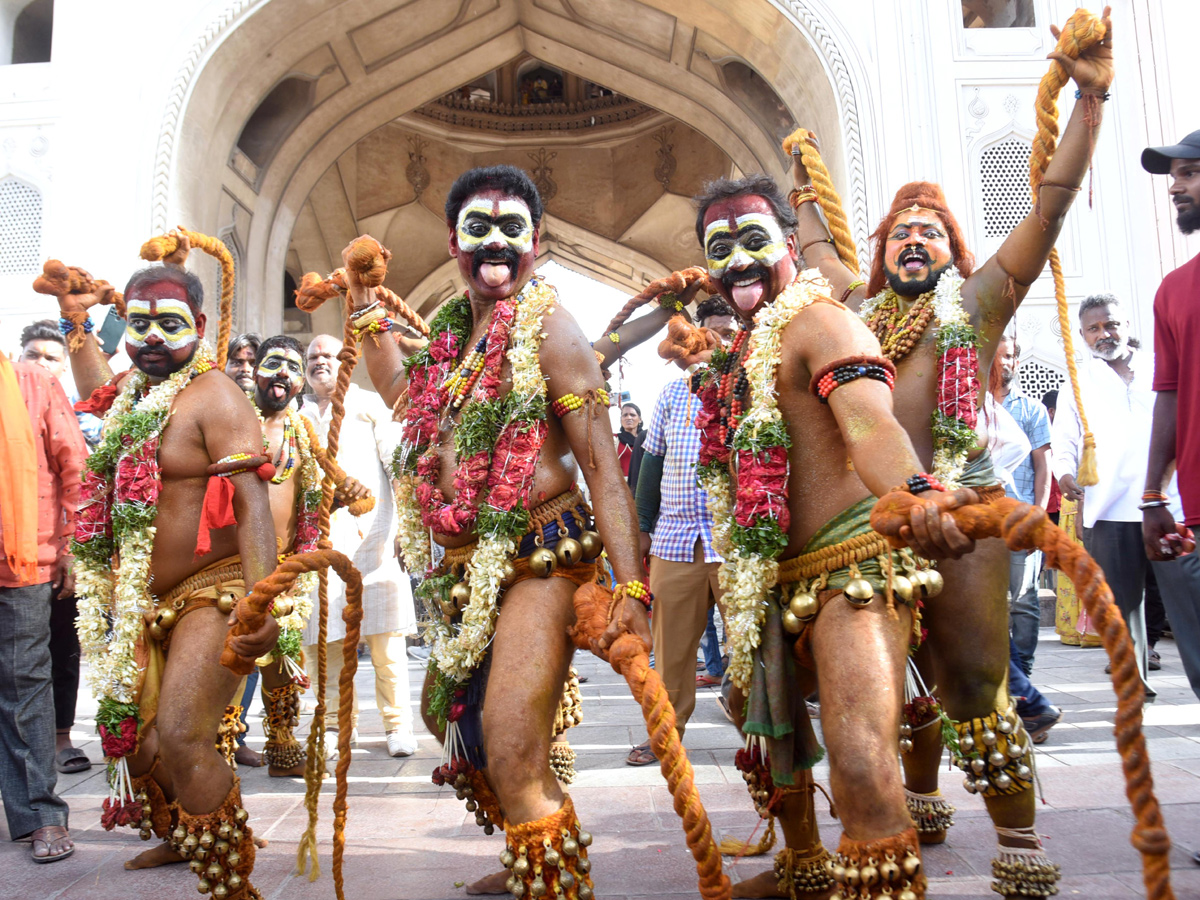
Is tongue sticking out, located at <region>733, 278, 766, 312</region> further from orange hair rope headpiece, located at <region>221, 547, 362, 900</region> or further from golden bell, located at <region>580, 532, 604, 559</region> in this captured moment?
orange hair rope headpiece, located at <region>221, 547, 362, 900</region>

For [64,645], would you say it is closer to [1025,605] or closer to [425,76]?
[1025,605]

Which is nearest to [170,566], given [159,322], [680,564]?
[159,322]

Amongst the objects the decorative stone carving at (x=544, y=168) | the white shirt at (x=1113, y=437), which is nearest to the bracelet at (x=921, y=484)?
the white shirt at (x=1113, y=437)

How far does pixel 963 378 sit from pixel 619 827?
2.16 metres

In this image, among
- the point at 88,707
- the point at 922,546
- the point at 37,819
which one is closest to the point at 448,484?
the point at 922,546

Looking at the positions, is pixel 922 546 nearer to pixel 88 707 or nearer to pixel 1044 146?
pixel 1044 146

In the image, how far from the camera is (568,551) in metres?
2.66

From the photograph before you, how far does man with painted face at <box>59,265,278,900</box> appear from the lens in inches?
116

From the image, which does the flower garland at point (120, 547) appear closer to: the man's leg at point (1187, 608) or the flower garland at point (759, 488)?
the flower garland at point (759, 488)

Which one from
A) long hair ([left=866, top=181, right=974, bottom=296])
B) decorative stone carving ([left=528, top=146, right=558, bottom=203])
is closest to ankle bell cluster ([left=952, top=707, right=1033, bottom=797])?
long hair ([left=866, top=181, right=974, bottom=296])

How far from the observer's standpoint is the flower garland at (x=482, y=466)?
8.70 feet

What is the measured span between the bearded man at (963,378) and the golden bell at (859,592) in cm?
66

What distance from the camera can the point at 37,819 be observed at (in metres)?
3.66

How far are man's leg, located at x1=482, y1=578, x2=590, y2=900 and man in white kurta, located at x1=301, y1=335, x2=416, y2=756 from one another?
284 centimetres
